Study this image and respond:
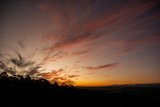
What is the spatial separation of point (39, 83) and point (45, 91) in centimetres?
121

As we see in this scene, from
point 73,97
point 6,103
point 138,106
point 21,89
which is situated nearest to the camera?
point 6,103

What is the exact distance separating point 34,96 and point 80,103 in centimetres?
369

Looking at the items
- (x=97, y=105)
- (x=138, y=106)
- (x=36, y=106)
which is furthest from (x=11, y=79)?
(x=138, y=106)

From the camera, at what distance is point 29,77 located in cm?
1554

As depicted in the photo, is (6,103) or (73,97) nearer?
(6,103)

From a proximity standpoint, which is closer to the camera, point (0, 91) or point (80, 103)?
point (0, 91)

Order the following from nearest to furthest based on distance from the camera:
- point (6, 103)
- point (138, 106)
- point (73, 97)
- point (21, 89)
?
point (6, 103)
point (21, 89)
point (73, 97)
point (138, 106)

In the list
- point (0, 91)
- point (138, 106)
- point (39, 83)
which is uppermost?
point (39, 83)

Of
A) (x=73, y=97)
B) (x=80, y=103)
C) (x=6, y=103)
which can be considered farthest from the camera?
(x=73, y=97)

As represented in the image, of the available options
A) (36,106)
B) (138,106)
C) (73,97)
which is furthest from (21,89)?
(138,106)

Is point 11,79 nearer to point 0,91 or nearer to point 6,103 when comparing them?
point 0,91

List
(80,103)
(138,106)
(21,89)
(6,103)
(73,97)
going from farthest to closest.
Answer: (138,106)
(73,97)
(80,103)
(21,89)
(6,103)

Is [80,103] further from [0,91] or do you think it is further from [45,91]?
[0,91]

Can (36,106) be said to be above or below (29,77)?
below
